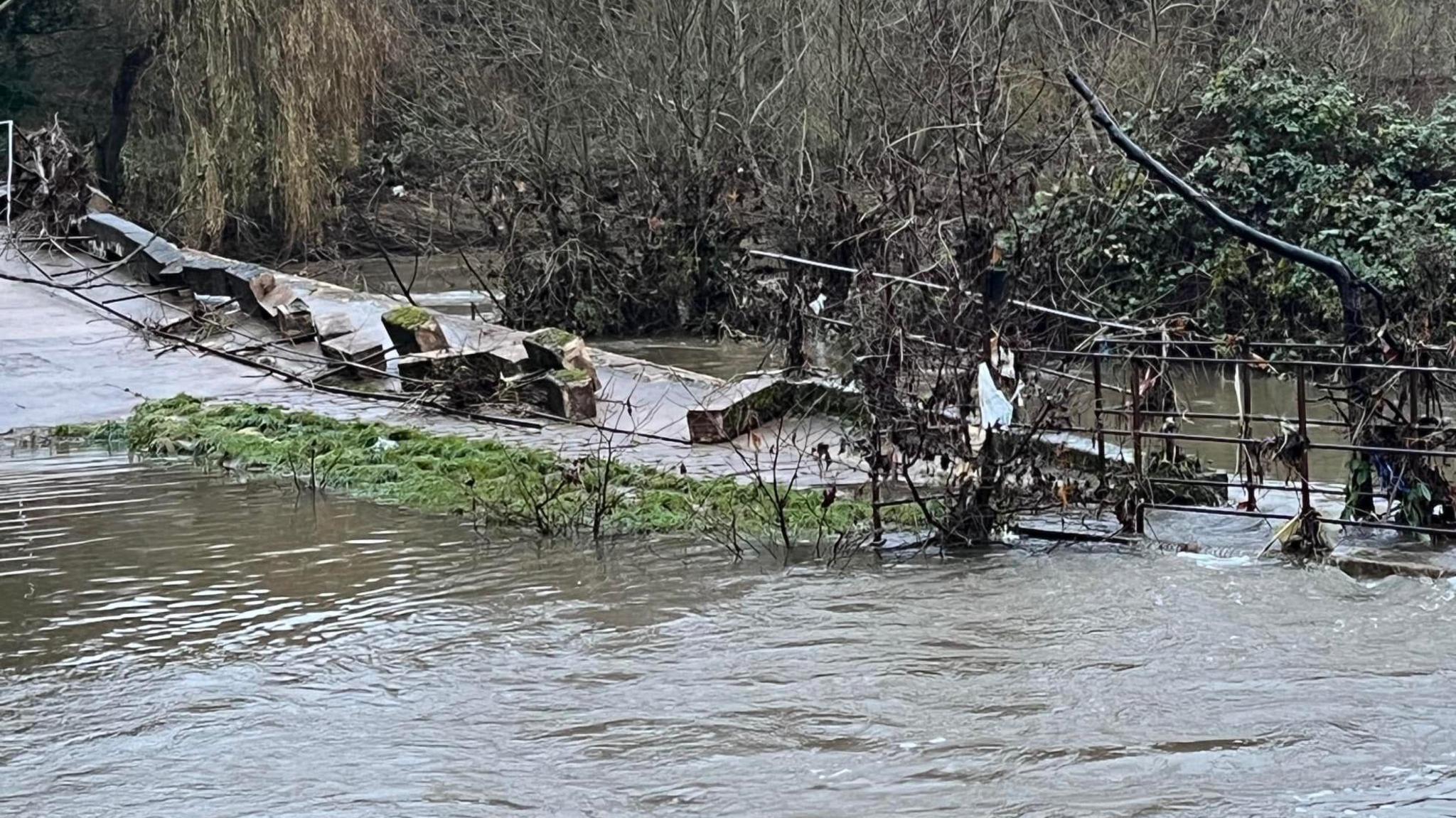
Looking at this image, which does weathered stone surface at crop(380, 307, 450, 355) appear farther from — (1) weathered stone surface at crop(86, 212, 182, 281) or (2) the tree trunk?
(2) the tree trunk

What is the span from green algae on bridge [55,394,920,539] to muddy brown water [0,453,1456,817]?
46 centimetres

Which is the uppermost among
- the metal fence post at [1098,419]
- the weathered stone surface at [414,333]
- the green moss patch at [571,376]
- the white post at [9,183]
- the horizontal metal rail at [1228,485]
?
the white post at [9,183]

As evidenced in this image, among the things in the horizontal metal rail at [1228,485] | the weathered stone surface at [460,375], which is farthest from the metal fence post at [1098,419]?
the weathered stone surface at [460,375]

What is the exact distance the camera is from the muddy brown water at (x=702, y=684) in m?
6.15

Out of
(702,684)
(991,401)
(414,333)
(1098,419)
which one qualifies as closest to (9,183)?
(414,333)

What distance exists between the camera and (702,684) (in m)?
7.38

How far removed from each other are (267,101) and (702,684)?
67.2 feet

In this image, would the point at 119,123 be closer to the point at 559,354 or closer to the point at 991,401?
the point at 559,354

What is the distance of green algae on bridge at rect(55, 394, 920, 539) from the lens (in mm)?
Answer: 10320

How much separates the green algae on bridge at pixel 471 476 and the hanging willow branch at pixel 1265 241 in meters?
2.70

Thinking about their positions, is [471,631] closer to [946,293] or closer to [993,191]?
[946,293]

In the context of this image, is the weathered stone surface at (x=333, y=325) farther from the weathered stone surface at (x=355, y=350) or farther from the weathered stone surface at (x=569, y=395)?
the weathered stone surface at (x=569, y=395)

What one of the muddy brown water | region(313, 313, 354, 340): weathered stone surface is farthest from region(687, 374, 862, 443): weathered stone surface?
region(313, 313, 354, 340): weathered stone surface

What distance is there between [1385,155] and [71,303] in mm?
16357
